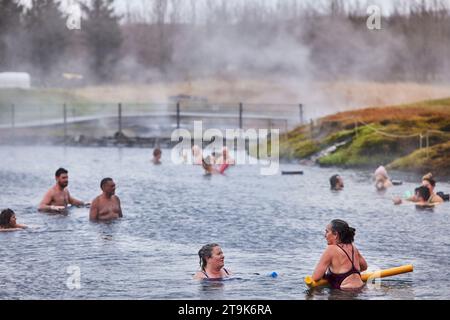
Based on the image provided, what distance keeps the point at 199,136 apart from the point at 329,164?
1521 centimetres

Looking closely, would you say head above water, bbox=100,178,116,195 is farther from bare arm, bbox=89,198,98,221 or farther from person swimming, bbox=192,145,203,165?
person swimming, bbox=192,145,203,165

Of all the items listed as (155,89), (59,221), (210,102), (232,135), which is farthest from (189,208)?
(155,89)

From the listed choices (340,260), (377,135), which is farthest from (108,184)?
(377,135)

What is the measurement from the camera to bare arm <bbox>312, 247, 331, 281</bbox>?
19438mm

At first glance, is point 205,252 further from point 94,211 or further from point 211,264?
point 94,211

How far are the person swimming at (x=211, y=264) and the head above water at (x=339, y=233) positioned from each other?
6.73 ft

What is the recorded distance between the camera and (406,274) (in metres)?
21.7

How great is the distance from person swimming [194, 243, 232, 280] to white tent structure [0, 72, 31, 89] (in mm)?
53644

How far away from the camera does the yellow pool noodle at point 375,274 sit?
19.8 m

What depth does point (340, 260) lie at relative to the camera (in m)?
19.5

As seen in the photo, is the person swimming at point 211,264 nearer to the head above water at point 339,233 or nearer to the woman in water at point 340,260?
the woman in water at point 340,260

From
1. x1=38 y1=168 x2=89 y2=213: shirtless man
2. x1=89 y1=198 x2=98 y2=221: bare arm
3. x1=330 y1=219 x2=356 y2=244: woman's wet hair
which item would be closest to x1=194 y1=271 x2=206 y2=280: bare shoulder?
x1=330 y1=219 x2=356 y2=244: woman's wet hair

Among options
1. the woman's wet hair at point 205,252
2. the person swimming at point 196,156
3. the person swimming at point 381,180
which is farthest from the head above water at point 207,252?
the person swimming at point 196,156
